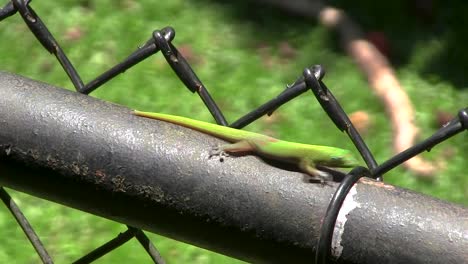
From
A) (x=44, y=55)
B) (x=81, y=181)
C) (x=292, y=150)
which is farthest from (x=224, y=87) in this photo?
(x=81, y=181)

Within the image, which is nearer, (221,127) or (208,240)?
(208,240)

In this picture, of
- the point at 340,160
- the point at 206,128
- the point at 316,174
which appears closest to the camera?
the point at 316,174


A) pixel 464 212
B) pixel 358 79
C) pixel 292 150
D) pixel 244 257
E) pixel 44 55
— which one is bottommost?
pixel 464 212

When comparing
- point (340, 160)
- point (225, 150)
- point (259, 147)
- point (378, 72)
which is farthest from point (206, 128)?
point (378, 72)

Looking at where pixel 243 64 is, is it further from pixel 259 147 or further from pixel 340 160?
pixel 259 147

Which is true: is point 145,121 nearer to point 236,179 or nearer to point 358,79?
point 236,179
